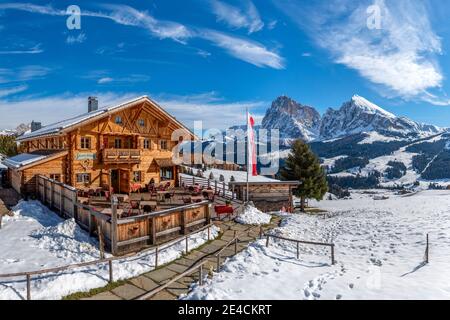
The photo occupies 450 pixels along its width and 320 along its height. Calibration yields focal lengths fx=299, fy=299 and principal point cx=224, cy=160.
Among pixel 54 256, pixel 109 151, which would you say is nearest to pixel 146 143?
pixel 109 151

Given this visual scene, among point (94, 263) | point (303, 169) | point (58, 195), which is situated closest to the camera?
point (94, 263)

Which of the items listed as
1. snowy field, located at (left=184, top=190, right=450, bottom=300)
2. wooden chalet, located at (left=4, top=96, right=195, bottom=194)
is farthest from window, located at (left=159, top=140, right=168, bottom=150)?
snowy field, located at (left=184, top=190, right=450, bottom=300)

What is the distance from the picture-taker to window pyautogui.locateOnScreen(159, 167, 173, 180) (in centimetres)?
2886

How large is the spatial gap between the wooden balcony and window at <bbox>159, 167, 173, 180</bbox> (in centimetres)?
352

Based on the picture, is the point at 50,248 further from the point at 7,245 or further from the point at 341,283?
the point at 341,283

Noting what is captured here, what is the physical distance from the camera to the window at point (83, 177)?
76.6 ft

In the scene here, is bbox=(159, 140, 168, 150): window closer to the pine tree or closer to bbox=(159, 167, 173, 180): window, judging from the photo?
bbox=(159, 167, 173, 180): window

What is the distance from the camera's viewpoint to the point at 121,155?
971 inches

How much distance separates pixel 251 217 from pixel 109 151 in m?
12.5

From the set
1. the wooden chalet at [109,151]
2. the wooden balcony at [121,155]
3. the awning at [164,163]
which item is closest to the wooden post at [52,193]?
the wooden chalet at [109,151]

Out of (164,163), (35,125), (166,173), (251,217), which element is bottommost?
(251,217)

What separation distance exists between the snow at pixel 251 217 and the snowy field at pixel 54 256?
3.03 meters

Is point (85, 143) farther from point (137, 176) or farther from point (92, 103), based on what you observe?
point (92, 103)

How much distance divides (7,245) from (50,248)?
225 centimetres
